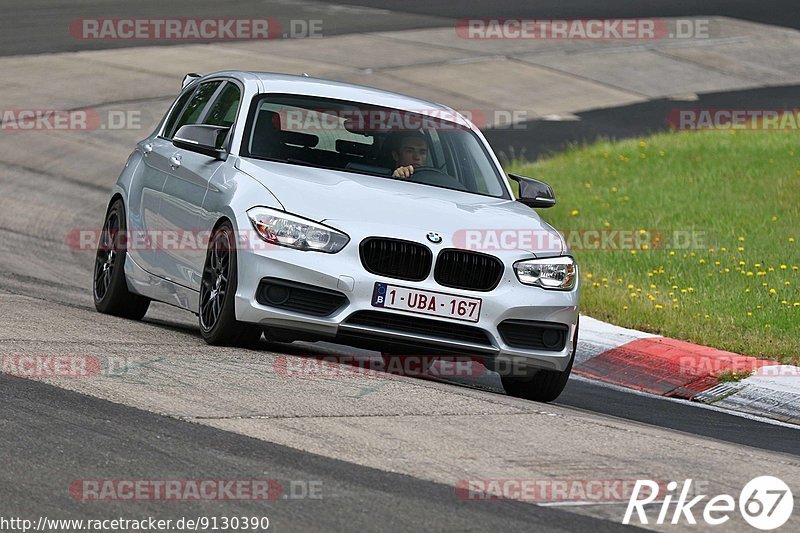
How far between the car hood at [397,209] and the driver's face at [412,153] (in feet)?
1.08

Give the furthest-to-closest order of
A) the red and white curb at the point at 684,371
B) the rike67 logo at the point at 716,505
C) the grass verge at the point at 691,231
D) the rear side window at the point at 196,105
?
1. the grass verge at the point at 691,231
2. the rear side window at the point at 196,105
3. the red and white curb at the point at 684,371
4. the rike67 logo at the point at 716,505

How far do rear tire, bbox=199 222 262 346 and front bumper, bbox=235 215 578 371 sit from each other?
94 mm

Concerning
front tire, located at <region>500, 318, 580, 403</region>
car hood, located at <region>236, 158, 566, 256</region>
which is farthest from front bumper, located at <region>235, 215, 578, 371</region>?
front tire, located at <region>500, 318, 580, 403</region>

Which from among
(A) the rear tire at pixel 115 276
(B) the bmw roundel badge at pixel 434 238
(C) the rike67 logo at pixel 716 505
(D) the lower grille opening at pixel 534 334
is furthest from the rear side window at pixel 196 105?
(C) the rike67 logo at pixel 716 505

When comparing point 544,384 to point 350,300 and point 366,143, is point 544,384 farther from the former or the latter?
point 366,143

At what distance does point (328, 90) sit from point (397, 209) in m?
1.67

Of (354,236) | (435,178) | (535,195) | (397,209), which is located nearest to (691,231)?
(535,195)

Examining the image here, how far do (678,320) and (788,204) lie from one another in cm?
597

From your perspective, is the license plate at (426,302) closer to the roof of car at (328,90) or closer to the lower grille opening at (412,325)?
the lower grille opening at (412,325)

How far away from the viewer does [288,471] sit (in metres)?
6.15

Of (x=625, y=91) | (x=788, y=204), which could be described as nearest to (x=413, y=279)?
(x=788, y=204)

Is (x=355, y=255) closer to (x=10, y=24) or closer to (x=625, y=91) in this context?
(x=625, y=91)

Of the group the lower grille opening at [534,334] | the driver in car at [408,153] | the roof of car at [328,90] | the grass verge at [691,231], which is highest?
the roof of car at [328,90]

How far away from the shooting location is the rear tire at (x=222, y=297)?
341 inches
